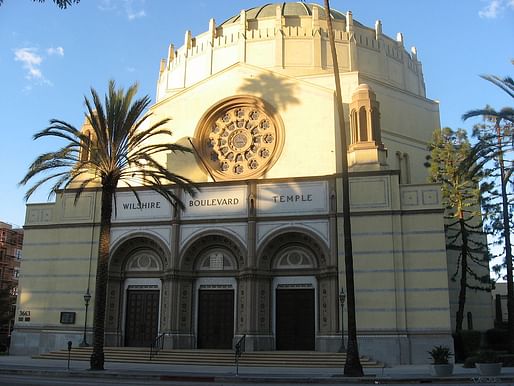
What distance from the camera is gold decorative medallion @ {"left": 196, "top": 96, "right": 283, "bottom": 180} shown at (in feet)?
113

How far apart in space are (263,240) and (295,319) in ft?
15.0

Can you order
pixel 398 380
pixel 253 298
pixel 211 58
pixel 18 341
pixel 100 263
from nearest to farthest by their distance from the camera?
pixel 398 380 < pixel 100 263 < pixel 253 298 < pixel 18 341 < pixel 211 58

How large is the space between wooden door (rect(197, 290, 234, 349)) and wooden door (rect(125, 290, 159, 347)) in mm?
2732

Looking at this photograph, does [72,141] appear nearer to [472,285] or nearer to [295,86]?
[295,86]

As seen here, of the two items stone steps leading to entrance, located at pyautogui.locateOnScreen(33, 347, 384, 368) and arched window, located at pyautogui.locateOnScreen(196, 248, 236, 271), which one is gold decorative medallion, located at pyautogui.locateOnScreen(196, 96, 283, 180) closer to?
arched window, located at pyautogui.locateOnScreen(196, 248, 236, 271)

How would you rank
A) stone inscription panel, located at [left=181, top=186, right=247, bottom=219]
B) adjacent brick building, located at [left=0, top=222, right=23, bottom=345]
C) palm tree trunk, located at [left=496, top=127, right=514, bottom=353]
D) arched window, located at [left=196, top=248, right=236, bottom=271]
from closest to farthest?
palm tree trunk, located at [left=496, top=127, right=514, bottom=353] → stone inscription panel, located at [left=181, top=186, right=247, bottom=219] → arched window, located at [left=196, top=248, right=236, bottom=271] → adjacent brick building, located at [left=0, top=222, right=23, bottom=345]

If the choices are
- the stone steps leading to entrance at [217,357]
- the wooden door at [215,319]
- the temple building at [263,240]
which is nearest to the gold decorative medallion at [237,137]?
the temple building at [263,240]

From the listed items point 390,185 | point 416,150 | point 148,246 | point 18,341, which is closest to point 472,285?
point 416,150

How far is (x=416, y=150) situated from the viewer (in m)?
38.8

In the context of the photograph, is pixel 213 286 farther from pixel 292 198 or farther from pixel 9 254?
pixel 9 254

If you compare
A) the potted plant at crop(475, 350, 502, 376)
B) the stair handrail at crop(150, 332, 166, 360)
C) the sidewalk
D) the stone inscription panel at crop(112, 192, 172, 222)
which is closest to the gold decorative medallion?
the stone inscription panel at crop(112, 192, 172, 222)

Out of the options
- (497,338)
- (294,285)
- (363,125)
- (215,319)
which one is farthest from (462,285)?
(215,319)

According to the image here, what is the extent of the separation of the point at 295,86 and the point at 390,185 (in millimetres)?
9159

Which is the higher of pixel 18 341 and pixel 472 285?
pixel 472 285
